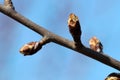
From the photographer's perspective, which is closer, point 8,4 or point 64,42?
point 64,42

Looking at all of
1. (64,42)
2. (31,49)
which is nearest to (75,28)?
(64,42)

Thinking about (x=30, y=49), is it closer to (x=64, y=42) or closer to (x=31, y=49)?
(x=31, y=49)

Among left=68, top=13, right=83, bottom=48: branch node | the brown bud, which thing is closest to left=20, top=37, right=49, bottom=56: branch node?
the brown bud

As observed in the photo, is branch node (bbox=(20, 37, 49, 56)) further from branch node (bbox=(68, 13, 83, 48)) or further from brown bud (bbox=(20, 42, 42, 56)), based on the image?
branch node (bbox=(68, 13, 83, 48))

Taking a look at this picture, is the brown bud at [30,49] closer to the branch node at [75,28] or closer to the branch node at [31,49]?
the branch node at [31,49]

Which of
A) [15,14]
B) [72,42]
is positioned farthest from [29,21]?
[72,42]

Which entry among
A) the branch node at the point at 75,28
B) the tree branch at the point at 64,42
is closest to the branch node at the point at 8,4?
the tree branch at the point at 64,42

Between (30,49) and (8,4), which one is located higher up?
(8,4)

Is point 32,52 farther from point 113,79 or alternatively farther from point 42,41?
point 113,79

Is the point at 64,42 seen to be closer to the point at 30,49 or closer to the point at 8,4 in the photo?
the point at 30,49
